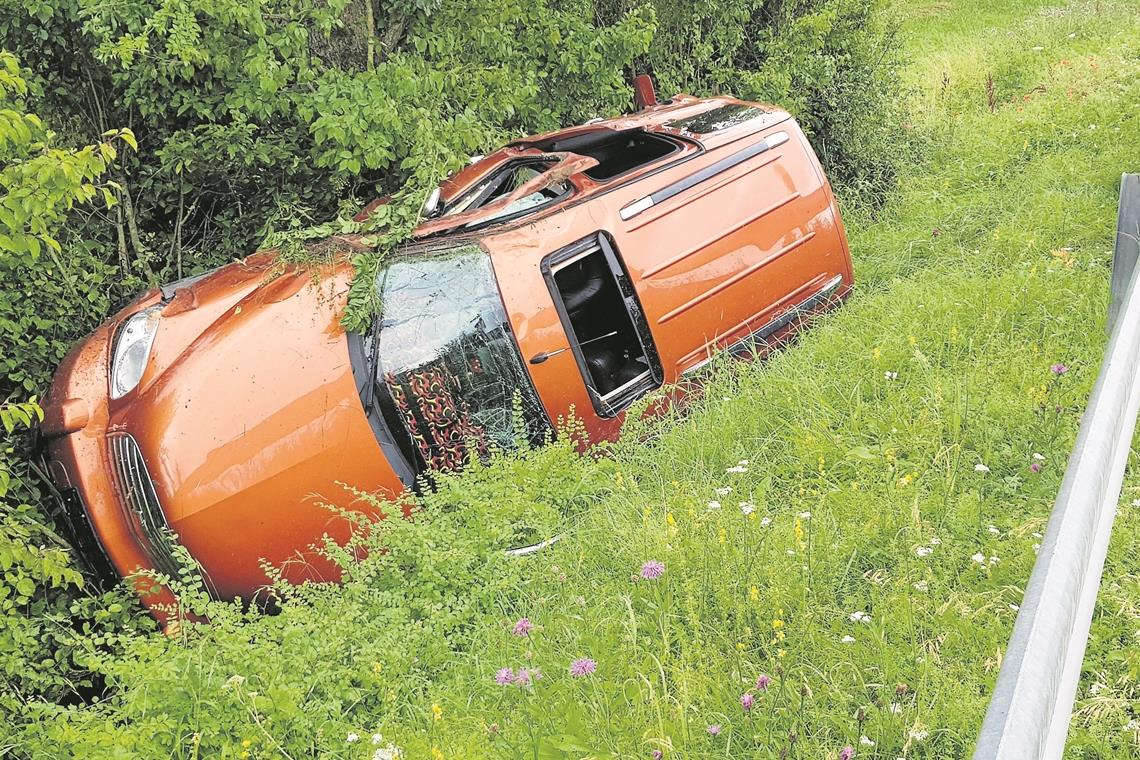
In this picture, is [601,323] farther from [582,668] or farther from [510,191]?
[582,668]

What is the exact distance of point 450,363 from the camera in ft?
14.3

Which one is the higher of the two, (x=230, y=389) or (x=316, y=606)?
(x=230, y=389)

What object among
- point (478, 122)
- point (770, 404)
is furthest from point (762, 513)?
point (478, 122)

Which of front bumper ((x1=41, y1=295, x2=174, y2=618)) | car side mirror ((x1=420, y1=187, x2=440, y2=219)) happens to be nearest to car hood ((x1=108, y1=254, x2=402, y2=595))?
front bumper ((x1=41, y1=295, x2=174, y2=618))

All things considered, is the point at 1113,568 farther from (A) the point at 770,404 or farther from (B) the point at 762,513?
(A) the point at 770,404

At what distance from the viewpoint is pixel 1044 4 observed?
54.9 ft

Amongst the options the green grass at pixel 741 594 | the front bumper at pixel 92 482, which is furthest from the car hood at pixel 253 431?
the green grass at pixel 741 594

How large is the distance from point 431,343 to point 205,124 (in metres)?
2.99

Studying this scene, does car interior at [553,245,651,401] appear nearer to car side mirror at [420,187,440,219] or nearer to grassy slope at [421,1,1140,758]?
grassy slope at [421,1,1140,758]

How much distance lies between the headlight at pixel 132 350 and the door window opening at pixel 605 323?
6.36 feet

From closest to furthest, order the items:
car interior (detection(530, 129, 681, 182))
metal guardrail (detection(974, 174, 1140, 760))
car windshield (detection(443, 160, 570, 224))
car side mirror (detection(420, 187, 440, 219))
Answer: metal guardrail (detection(974, 174, 1140, 760)), car side mirror (detection(420, 187, 440, 219)), car windshield (detection(443, 160, 570, 224)), car interior (detection(530, 129, 681, 182))

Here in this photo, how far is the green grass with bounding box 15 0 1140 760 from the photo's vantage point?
2.64 meters

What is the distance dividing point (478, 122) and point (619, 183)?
153cm

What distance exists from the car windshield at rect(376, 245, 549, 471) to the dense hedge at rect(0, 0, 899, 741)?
63 centimetres
